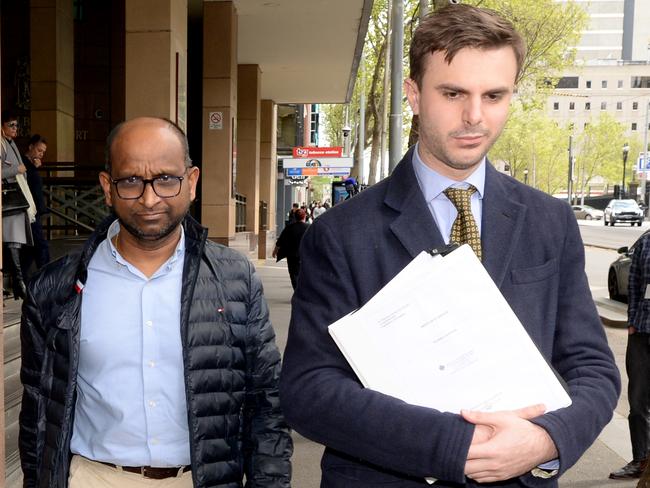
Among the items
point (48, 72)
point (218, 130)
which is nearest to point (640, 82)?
point (218, 130)

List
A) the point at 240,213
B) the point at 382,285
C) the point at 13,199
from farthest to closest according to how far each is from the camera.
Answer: the point at 240,213 < the point at 13,199 < the point at 382,285

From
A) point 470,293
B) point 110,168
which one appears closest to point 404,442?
point 470,293

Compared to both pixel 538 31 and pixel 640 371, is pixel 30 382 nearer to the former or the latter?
pixel 640 371

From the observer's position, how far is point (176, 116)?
12.1 m

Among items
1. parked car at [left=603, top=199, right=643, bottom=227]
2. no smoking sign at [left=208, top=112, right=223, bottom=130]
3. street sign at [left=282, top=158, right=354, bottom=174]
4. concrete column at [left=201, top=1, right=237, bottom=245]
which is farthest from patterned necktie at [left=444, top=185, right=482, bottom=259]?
parked car at [left=603, top=199, right=643, bottom=227]

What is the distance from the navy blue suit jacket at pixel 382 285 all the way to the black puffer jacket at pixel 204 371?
717 mm

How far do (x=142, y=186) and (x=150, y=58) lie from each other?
32.8 feet

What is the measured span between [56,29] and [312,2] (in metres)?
5.42

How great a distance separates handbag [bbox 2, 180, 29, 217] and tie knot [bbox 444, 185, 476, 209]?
6.45 m

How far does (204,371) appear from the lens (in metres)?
2.49

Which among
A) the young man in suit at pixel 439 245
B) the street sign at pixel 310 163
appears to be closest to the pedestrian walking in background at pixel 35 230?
the young man in suit at pixel 439 245

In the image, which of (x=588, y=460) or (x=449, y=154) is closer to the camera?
(x=449, y=154)

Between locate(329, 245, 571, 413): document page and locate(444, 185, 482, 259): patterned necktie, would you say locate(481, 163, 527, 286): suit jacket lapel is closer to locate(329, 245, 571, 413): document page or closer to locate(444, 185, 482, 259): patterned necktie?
locate(444, 185, 482, 259): patterned necktie

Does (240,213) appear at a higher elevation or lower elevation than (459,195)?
lower
